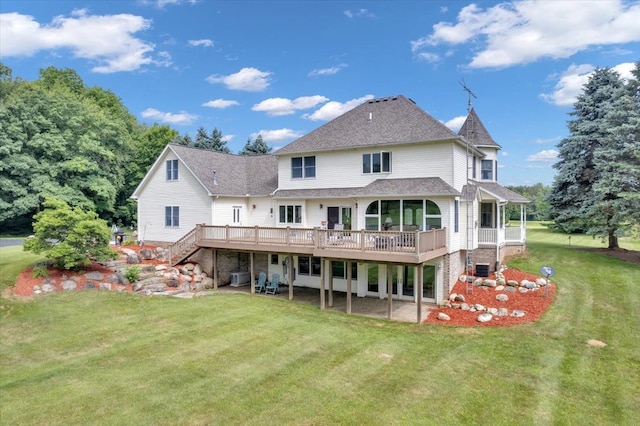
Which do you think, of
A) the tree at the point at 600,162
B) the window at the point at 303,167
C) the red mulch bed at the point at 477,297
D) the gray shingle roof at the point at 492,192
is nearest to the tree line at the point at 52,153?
the red mulch bed at the point at 477,297

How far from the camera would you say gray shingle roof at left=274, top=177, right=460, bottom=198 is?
14.8 m

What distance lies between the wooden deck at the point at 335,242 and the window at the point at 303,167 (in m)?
4.27

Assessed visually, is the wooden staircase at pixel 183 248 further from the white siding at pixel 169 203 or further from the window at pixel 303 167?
the window at pixel 303 167

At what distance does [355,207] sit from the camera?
17.4m

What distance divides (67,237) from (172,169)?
25.8 ft

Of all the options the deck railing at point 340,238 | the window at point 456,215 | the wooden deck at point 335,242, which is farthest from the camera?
the window at point 456,215

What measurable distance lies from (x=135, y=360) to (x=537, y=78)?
2907cm

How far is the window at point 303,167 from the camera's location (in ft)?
62.4

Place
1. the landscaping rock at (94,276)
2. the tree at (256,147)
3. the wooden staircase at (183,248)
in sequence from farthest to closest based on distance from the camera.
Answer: the tree at (256,147) → the wooden staircase at (183,248) → the landscaping rock at (94,276)

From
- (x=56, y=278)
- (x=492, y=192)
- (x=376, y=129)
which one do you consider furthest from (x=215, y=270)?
(x=492, y=192)

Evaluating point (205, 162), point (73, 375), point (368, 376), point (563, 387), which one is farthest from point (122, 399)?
point (205, 162)

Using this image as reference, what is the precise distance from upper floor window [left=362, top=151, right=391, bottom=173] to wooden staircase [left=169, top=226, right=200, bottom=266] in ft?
30.8

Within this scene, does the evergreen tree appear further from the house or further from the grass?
the grass

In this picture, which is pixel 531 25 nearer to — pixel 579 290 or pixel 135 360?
pixel 579 290
